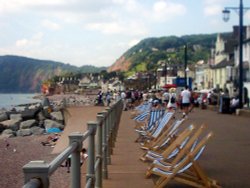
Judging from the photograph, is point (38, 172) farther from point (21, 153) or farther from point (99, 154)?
point (21, 153)

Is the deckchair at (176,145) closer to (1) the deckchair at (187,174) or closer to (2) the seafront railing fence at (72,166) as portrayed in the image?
(1) the deckchair at (187,174)

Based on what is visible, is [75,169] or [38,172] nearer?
[38,172]

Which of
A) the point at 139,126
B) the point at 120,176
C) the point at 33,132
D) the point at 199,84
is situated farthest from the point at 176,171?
the point at 199,84

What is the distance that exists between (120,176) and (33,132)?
36071 mm

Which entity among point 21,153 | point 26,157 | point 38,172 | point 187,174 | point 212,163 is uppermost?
point 38,172

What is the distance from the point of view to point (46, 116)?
204 feet

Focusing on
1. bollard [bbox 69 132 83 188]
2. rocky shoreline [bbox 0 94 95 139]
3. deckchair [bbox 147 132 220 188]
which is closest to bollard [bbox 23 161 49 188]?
bollard [bbox 69 132 83 188]

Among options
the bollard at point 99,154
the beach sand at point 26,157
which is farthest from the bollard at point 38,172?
the beach sand at point 26,157

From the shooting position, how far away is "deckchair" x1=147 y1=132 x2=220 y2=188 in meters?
7.20

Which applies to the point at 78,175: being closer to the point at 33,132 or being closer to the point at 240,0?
the point at 240,0

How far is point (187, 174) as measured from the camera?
26.5 feet

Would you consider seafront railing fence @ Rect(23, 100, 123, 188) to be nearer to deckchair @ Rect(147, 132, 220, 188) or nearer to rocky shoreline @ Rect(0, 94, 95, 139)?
deckchair @ Rect(147, 132, 220, 188)

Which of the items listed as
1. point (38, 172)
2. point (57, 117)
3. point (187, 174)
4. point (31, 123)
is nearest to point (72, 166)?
Answer: point (38, 172)

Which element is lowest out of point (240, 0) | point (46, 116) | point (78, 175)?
point (46, 116)
